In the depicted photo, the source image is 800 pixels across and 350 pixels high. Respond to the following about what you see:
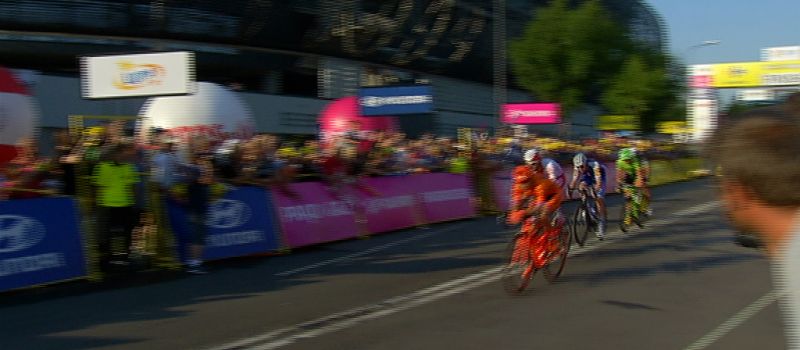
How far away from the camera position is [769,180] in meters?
1.82

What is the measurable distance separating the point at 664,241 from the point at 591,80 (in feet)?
121

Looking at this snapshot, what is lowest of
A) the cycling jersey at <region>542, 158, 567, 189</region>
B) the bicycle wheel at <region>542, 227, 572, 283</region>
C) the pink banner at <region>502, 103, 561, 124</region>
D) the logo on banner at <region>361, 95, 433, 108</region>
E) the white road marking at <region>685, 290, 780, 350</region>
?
the white road marking at <region>685, 290, 780, 350</region>

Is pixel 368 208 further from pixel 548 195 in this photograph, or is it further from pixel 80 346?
pixel 80 346

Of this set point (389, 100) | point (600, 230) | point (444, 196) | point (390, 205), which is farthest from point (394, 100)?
point (600, 230)

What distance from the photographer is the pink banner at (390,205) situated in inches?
625

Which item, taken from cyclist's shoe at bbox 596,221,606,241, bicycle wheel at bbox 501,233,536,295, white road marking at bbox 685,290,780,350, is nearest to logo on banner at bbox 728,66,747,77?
cyclist's shoe at bbox 596,221,606,241

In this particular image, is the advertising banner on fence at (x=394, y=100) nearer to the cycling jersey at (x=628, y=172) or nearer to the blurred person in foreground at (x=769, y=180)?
the cycling jersey at (x=628, y=172)

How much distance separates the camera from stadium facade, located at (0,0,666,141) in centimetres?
3462

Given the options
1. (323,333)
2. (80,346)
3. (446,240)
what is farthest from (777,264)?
(446,240)

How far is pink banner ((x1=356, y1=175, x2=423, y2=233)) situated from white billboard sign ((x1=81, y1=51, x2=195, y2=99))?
3915 mm

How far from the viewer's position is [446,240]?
15.0 metres

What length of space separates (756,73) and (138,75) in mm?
56306

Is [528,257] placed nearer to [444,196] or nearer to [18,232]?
[18,232]

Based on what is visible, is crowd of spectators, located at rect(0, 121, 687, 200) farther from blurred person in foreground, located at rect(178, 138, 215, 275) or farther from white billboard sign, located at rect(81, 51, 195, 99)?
white billboard sign, located at rect(81, 51, 195, 99)
